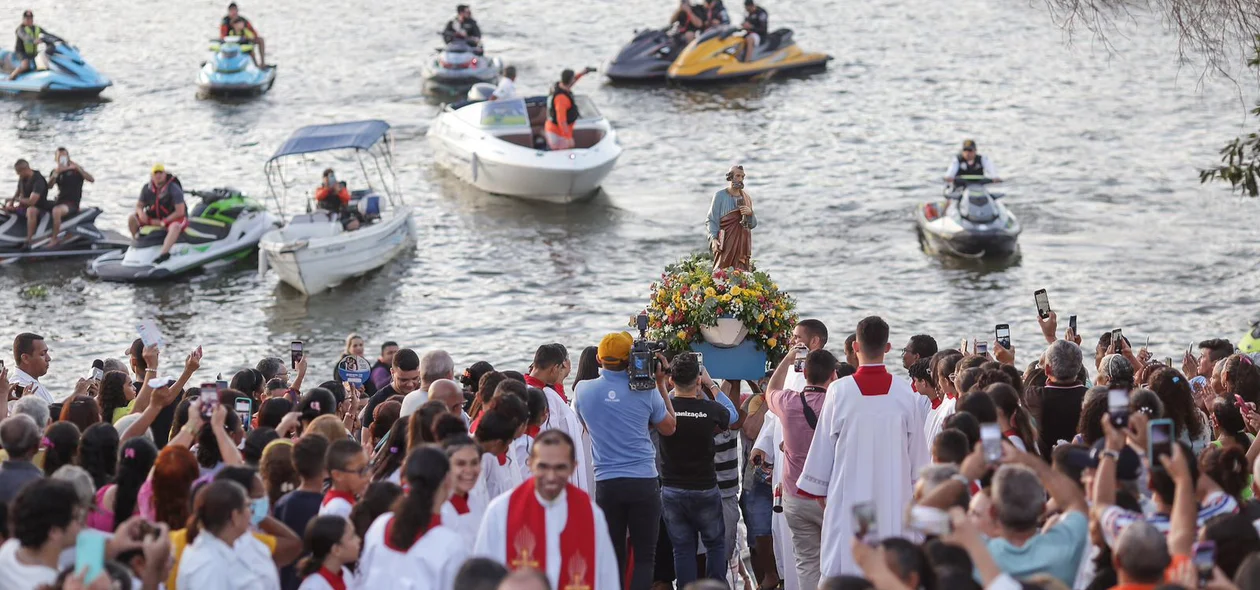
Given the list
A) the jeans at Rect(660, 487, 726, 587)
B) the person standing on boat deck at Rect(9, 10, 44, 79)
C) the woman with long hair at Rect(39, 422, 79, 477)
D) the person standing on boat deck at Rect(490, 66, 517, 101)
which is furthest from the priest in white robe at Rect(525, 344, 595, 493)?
the person standing on boat deck at Rect(9, 10, 44, 79)

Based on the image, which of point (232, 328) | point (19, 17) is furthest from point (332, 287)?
point (19, 17)

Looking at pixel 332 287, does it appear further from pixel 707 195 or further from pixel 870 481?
pixel 870 481

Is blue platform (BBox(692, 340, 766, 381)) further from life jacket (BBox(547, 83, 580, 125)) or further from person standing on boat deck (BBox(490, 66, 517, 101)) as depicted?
person standing on boat deck (BBox(490, 66, 517, 101))

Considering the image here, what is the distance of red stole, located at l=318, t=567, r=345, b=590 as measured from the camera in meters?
7.19

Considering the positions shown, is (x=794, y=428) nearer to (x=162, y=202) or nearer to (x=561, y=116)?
(x=162, y=202)

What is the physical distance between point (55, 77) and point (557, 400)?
97.0 feet

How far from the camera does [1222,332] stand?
22203mm

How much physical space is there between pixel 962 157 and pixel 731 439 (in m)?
15.4

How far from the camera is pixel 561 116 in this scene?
90.7 feet

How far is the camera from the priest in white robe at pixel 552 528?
736 cm

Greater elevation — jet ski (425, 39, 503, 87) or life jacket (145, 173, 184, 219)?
jet ski (425, 39, 503, 87)

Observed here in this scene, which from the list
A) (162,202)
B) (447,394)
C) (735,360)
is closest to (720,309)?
(735,360)

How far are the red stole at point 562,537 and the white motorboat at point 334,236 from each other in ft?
53.0

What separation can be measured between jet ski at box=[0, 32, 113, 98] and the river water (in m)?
0.49
